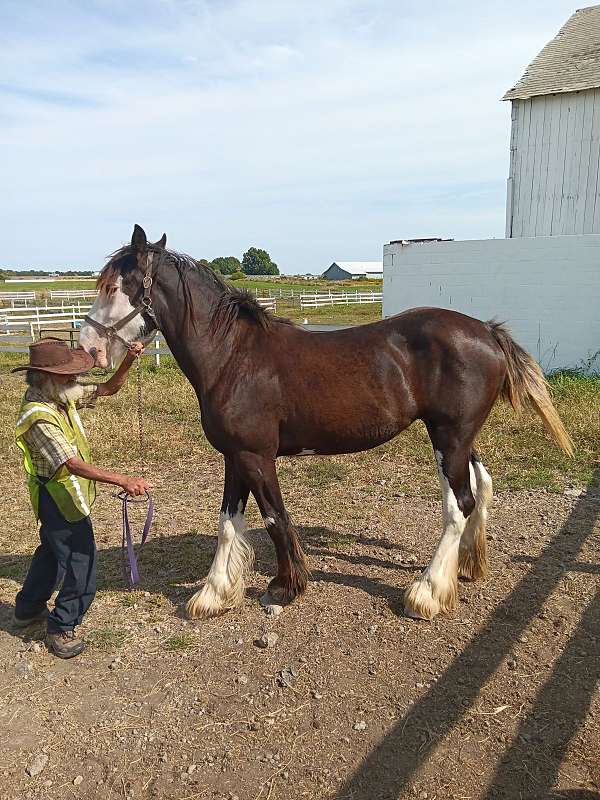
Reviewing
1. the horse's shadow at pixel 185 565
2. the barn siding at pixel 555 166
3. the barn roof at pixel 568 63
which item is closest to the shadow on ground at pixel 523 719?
the horse's shadow at pixel 185 565

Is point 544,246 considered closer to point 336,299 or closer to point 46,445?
point 46,445

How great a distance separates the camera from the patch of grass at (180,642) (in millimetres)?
3567

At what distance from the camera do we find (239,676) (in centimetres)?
327

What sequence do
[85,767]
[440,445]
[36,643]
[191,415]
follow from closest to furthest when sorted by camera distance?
[85,767] < [36,643] < [440,445] < [191,415]

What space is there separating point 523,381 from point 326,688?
226cm

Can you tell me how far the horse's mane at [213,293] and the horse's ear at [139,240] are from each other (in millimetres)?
41

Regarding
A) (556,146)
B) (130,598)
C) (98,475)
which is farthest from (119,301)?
(556,146)

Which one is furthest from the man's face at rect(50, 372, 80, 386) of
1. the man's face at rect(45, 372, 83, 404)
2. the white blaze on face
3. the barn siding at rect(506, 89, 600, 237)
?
the barn siding at rect(506, 89, 600, 237)

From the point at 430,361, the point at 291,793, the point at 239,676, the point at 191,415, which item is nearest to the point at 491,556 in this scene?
the point at 430,361

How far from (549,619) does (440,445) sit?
122cm

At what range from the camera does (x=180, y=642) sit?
11.8 ft

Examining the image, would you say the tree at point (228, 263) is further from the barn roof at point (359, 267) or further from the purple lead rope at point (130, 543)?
the purple lead rope at point (130, 543)

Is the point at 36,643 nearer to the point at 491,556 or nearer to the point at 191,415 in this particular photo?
the point at 491,556

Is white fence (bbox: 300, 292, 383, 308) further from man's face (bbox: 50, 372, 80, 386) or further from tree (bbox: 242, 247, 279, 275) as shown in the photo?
tree (bbox: 242, 247, 279, 275)
